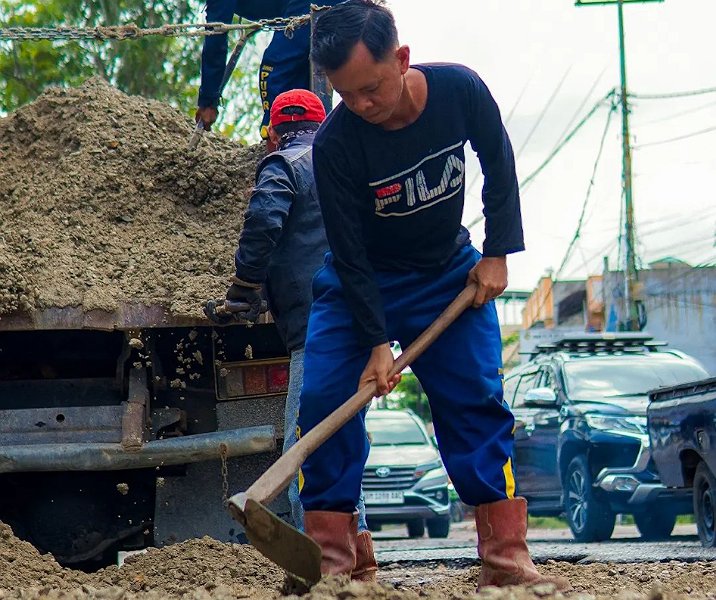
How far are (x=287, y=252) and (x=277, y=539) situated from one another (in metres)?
1.80

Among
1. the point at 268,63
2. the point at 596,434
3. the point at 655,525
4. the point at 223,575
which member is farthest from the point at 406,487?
the point at 223,575

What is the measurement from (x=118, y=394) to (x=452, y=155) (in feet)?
7.76

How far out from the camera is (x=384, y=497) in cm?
1457

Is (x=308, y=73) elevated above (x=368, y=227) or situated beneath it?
elevated above

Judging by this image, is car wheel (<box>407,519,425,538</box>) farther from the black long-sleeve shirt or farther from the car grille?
the black long-sleeve shirt

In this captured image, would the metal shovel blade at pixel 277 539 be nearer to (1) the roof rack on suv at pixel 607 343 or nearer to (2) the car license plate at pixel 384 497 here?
(1) the roof rack on suv at pixel 607 343

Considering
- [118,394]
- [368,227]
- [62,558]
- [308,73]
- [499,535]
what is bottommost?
[62,558]

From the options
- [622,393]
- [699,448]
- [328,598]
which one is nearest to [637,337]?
[622,393]

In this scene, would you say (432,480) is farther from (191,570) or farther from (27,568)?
(27,568)

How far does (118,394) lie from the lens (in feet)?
19.1

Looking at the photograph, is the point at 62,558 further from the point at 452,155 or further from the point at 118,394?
the point at 452,155

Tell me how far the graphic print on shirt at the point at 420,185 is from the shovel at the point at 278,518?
1.95 ft

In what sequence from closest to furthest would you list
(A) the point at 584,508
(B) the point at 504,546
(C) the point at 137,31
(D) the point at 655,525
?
(B) the point at 504,546 → (C) the point at 137,31 → (A) the point at 584,508 → (D) the point at 655,525

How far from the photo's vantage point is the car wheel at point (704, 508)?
864 cm
